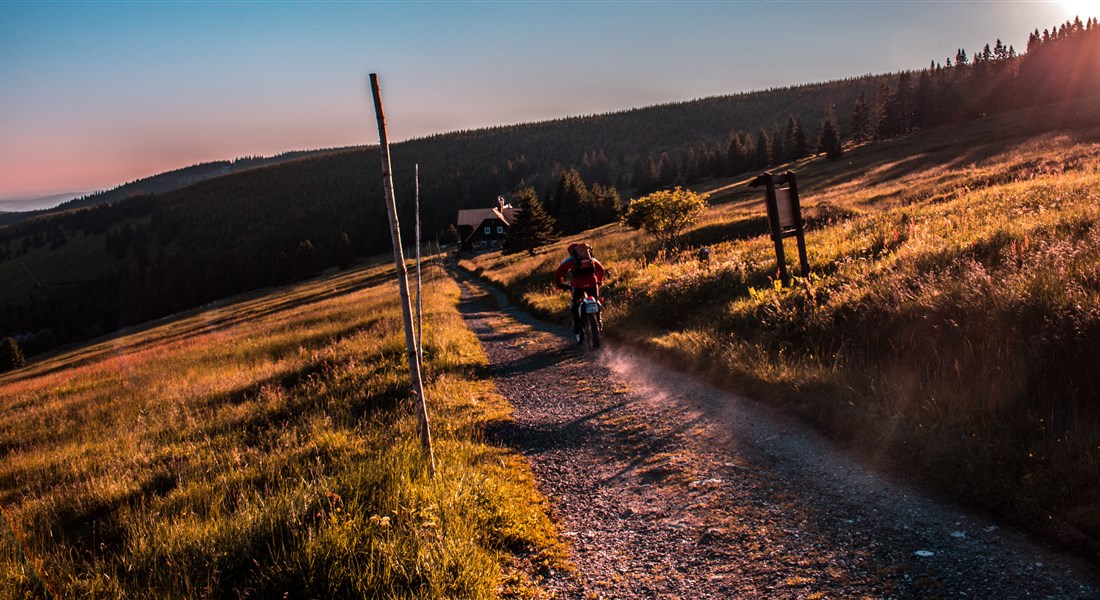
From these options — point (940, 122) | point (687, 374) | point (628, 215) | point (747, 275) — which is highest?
point (940, 122)

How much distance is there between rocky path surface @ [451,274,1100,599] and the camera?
3131 millimetres

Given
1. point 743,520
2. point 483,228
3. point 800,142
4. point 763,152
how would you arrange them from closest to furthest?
point 743,520 → point 800,142 → point 483,228 → point 763,152

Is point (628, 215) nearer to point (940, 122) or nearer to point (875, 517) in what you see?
point (875, 517)

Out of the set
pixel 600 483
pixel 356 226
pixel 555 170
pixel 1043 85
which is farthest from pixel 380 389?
pixel 555 170

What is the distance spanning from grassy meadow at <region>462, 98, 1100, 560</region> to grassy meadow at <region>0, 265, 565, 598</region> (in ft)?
11.0

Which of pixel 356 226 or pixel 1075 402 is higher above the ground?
pixel 356 226

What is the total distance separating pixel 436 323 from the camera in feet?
51.6

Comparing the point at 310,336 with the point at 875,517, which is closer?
the point at 875,517

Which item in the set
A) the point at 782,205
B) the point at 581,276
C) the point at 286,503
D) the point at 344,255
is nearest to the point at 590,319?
the point at 581,276

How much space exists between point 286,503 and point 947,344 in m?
6.90

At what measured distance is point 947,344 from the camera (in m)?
5.91

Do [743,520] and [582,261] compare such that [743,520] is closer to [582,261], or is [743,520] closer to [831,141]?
[582,261]

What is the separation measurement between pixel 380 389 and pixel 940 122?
11283 cm

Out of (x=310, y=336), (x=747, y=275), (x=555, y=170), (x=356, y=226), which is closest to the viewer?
(x=747, y=275)
